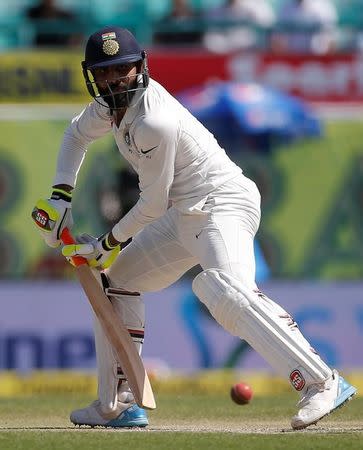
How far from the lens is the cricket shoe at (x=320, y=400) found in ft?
17.6

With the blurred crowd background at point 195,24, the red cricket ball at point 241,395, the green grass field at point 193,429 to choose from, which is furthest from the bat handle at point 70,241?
the blurred crowd background at point 195,24

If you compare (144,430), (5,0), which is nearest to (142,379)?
(144,430)

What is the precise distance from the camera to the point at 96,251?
593cm

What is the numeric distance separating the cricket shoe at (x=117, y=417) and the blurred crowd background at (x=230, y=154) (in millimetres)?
4593

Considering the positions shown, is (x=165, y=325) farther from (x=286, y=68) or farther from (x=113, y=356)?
(x=113, y=356)

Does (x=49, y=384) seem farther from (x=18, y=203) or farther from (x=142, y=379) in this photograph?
(x=142, y=379)

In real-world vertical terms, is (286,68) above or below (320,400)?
below

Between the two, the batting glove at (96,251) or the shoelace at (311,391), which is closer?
the shoelace at (311,391)

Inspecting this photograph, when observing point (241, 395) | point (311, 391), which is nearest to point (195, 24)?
point (241, 395)

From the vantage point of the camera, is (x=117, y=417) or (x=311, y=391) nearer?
(x=311, y=391)

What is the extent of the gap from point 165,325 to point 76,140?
15.2ft

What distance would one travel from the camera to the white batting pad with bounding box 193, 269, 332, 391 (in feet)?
17.8

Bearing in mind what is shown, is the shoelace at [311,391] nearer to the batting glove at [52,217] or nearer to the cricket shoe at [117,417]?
the cricket shoe at [117,417]

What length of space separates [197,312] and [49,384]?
1.56m
